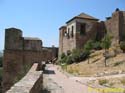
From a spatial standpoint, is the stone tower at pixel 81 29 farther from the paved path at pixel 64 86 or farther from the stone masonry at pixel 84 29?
the paved path at pixel 64 86

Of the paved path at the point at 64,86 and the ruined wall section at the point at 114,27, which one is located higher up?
the ruined wall section at the point at 114,27

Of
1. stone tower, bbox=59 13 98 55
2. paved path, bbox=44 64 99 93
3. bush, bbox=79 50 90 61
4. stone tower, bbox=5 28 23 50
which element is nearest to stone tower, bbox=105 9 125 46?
bush, bbox=79 50 90 61

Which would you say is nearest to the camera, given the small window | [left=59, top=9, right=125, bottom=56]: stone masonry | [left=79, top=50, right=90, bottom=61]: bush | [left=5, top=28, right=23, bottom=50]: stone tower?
[left=5, top=28, right=23, bottom=50]: stone tower

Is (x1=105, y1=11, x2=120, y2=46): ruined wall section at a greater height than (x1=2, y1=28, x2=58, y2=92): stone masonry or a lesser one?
greater

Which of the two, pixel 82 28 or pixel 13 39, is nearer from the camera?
pixel 13 39

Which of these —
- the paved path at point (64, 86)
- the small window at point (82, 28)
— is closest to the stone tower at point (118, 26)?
the small window at point (82, 28)

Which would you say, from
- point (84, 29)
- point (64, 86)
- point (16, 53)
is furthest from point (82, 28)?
point (64, 86)

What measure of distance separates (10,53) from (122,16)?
14302 mm

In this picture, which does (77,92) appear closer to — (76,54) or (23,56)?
(23,56)

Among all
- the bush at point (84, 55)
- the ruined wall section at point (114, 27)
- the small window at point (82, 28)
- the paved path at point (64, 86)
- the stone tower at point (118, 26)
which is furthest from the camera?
the small window at point (82, 28)

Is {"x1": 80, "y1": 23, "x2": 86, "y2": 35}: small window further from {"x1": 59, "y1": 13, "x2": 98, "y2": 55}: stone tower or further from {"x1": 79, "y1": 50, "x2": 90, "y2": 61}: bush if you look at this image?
{"x1": 79, "y1": 50, "x2": 90, "y2": 61}: bush

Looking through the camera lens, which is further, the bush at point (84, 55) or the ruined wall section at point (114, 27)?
the bush at point (84, 55)

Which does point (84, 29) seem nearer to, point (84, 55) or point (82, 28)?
point (82, 28)

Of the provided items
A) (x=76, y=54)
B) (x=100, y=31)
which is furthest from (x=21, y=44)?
(x=100, y=31)
